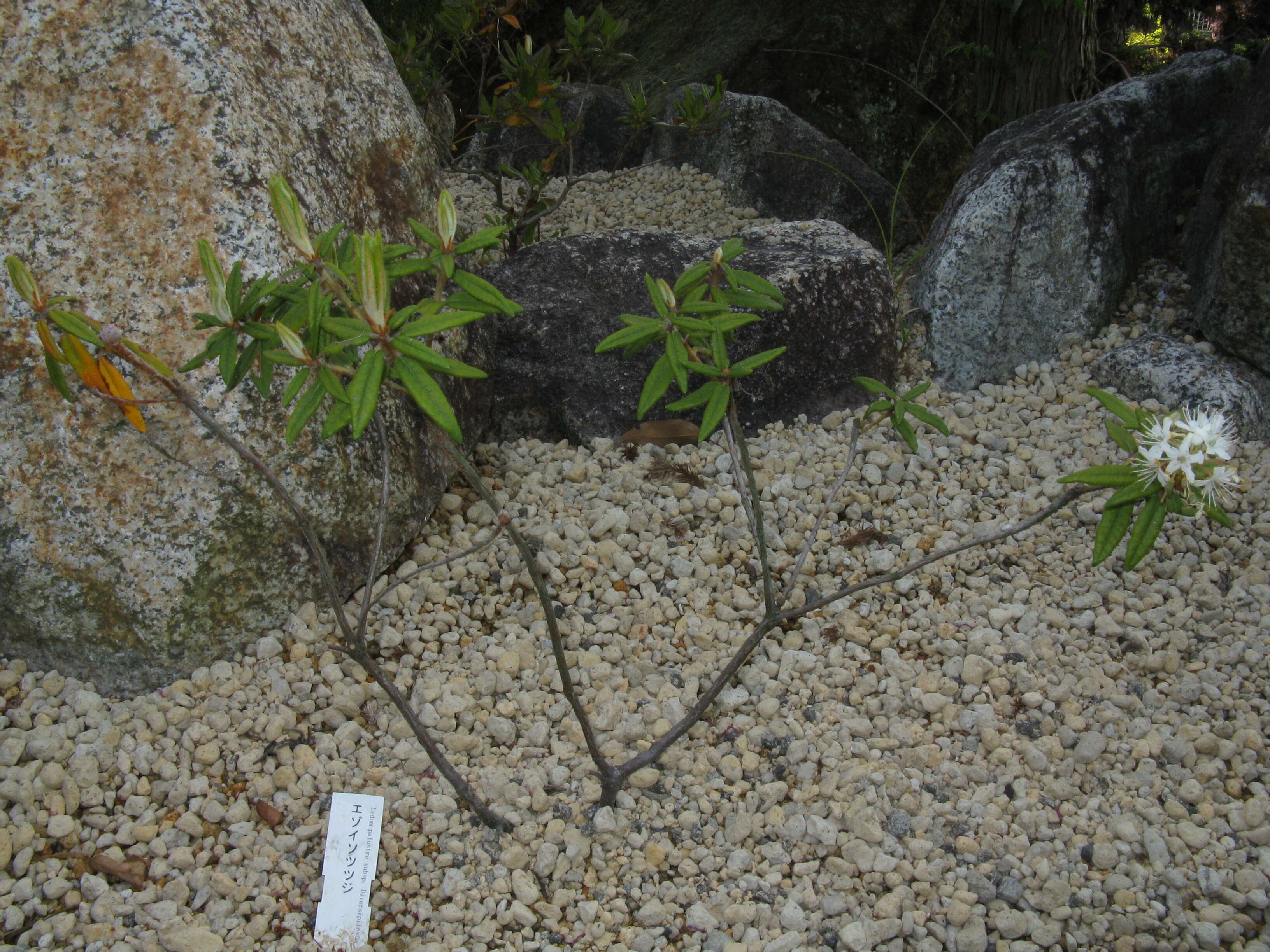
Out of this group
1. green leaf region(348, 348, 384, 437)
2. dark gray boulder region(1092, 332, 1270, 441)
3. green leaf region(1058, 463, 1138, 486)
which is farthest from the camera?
dark gray boulder region(1092, 332, 1270, 441)

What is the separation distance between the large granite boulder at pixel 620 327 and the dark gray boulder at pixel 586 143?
1785 millimetres

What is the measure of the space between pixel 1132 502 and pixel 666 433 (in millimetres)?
1336

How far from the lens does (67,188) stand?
188 centimetres

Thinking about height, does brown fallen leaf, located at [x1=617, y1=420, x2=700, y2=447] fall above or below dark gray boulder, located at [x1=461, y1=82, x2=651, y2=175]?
below

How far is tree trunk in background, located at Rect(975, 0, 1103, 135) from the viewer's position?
3.63m

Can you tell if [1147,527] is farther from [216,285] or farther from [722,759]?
[216,285]

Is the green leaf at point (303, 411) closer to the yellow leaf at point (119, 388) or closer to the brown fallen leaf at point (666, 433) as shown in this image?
the yellow leaf at point (119, 388)

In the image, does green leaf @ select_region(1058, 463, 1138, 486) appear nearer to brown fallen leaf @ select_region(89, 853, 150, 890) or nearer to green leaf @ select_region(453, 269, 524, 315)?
green leaf @ select_region(453, 269, 524, 315)

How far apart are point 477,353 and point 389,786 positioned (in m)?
1.14

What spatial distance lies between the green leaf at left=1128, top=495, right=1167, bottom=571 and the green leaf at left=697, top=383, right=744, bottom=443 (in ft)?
1.98

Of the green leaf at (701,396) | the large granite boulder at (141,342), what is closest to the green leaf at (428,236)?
the green leaf at (701,396)

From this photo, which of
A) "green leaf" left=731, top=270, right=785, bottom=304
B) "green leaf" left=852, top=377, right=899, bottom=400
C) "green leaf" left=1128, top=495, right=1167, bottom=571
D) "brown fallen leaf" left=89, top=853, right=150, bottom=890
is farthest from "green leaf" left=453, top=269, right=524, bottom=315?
"brown fallen leaf" left=89, top=853, right=150, bottom=890

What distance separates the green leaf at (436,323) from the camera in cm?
125

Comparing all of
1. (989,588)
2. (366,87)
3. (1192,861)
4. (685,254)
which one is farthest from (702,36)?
(1192,861)
